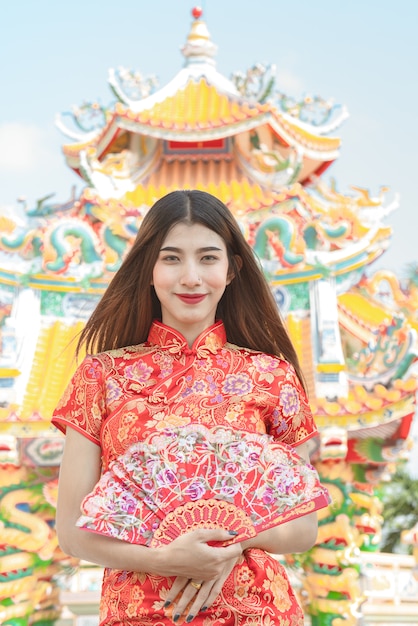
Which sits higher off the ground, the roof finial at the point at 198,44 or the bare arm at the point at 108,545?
the roof finial at the point at 198,44

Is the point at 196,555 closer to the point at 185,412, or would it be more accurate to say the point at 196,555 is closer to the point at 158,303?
the point at 185,412

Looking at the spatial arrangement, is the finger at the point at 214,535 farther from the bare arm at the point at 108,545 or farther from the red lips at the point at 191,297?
the red lips at the point at 191,297

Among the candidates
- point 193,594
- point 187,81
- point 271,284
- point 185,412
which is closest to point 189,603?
point 193,594

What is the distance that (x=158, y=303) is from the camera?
203 cm

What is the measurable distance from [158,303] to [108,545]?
0.56 metres

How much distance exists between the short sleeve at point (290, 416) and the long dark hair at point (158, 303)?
4.6 inches

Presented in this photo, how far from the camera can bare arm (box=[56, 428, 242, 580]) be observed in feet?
5.18

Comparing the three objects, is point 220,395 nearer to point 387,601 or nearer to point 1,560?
point 1,560

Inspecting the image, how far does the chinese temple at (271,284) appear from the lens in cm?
696

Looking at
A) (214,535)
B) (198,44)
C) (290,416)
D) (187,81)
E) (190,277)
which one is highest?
(198,44)

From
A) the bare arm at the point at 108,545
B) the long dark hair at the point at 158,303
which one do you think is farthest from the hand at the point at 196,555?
the long dark hair at the point at 158,303

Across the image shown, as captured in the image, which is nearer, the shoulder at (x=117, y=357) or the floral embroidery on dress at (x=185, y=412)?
the floral embroidery on dress at (x=185, y=412)

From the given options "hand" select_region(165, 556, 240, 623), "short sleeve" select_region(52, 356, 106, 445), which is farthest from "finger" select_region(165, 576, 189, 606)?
"short sleeve" select_region(52, 356, 106, 445)

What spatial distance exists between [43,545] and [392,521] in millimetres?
10650
